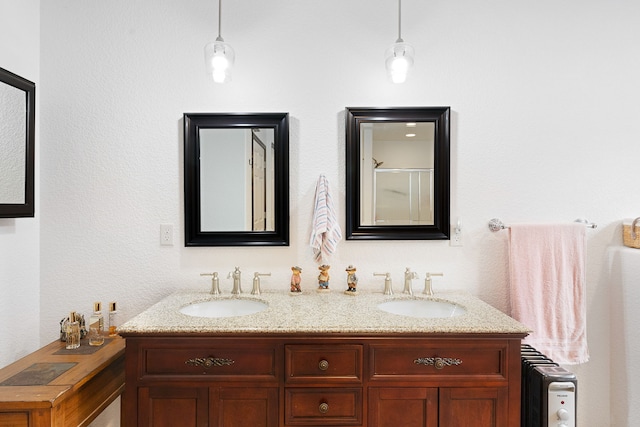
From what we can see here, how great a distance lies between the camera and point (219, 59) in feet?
5.71

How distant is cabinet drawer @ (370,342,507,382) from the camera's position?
1464 millimetres

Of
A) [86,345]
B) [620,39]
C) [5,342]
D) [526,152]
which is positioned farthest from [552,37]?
[5,342]

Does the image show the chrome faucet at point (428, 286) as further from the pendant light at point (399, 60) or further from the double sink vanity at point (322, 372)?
the pendant light at point (399, 60)

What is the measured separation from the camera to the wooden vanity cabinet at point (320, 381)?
1.45 m

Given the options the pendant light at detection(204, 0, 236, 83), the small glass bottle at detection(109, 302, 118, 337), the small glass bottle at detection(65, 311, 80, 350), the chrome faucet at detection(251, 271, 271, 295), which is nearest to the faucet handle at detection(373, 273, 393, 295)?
the chrome faucet at detection(251, 271, 271, 295)

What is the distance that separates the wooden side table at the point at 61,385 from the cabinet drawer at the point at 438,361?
113 cm

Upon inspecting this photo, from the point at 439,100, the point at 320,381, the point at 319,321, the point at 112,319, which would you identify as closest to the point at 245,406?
the point at 320,381

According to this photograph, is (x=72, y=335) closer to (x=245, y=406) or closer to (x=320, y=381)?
(x=245, y=406)

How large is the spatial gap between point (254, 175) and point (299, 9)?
0.92 m

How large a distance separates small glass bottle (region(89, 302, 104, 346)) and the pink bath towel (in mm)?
2063

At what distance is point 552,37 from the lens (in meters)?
2.03

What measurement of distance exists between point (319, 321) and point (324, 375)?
201 mm

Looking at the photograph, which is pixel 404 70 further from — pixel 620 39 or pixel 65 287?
pixel 65 287

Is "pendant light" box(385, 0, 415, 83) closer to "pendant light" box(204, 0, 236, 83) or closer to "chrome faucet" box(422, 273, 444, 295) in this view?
"pendant light" box(204, 0, 236, 83)
